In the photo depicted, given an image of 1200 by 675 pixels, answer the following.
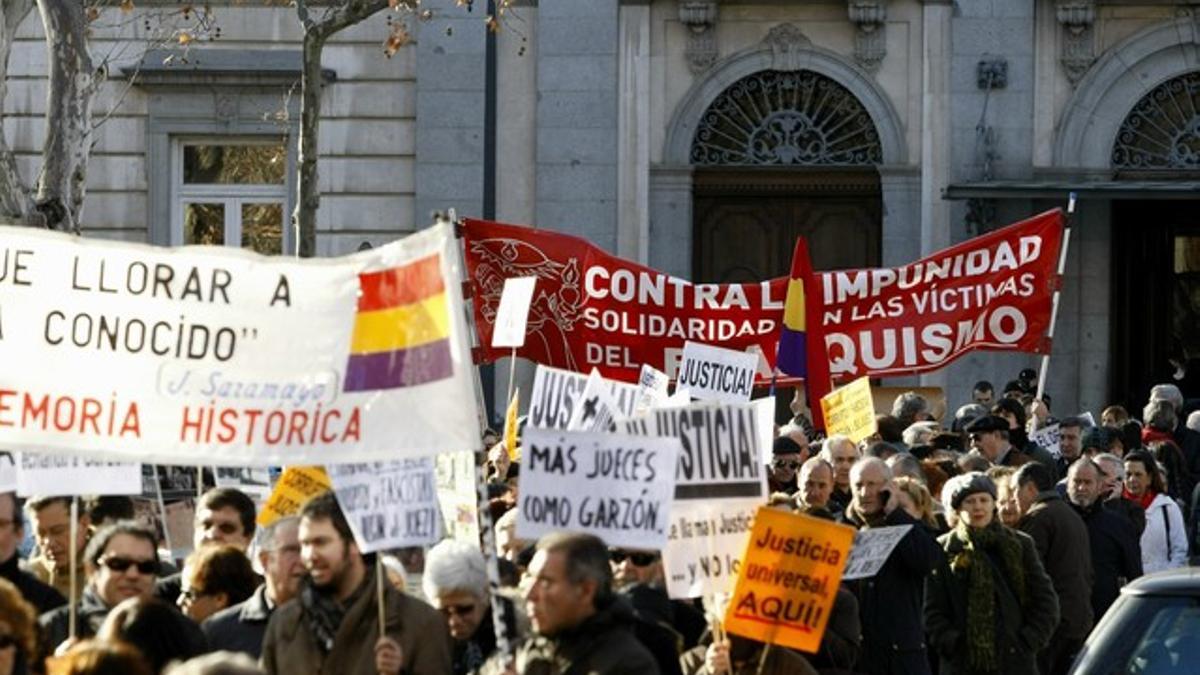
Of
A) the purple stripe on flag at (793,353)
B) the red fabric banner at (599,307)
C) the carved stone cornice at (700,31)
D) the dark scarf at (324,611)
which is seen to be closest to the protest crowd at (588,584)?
the dark scarf at (324,611)

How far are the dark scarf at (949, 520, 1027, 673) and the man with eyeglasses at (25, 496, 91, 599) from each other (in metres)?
4.05

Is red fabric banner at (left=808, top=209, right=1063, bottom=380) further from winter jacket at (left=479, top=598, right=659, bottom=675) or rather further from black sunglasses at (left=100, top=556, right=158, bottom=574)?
winter jacket at (left=479, top=598, right=659, bottom=675)

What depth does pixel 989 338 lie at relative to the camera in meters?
20.4

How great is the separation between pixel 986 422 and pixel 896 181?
10066 millimetres

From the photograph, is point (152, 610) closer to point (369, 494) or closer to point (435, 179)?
point (369, 494)

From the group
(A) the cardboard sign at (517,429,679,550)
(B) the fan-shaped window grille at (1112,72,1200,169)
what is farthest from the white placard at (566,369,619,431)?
(B) the fan-shaped window grille at (1112,72,1200,169)

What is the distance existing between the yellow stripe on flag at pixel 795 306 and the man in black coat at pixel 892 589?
19.3ft

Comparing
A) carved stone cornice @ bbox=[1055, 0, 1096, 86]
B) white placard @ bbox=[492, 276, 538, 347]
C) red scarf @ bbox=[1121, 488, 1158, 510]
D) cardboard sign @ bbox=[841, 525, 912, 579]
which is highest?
carved stone cornice @ bbox=[1055, 0, 1096, 86]

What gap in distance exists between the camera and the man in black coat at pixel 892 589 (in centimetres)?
1383

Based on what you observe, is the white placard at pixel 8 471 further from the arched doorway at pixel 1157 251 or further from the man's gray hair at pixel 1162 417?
the arched doorway at pixel 1157 251

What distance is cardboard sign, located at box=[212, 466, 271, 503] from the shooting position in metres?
13.9

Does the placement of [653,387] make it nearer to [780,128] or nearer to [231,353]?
[231,353]

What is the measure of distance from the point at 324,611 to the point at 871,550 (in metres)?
3.68

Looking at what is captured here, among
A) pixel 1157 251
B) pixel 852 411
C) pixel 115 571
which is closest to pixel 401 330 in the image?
pixel 115 571
